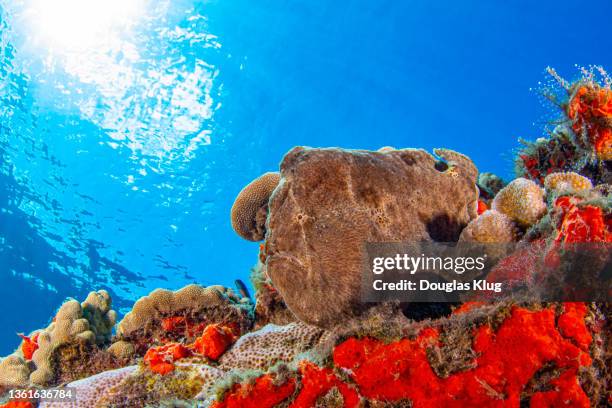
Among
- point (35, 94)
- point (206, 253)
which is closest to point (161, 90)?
point (35, 94)

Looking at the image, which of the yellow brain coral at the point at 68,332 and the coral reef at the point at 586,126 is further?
the yellow brain coral at the point at 68,332

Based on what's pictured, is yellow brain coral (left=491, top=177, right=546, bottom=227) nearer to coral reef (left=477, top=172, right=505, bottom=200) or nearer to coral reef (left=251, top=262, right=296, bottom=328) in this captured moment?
coral reef (left=477, top=172, right=505, bottom=200)

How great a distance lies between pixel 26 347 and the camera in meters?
6.06

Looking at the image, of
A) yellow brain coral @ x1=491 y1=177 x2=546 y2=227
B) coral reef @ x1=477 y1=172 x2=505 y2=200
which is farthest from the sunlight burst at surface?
yellow brain coral @ x1=491 y1=177 x2=546 y2=227

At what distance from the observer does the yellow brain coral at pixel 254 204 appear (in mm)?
5418

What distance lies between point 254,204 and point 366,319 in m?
2.86

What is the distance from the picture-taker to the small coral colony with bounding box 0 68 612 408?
8.04ft

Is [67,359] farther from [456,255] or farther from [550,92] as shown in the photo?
[550,92]

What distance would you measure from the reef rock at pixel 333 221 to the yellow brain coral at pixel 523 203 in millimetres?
976

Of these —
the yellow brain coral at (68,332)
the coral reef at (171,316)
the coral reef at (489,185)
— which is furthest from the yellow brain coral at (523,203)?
the yellow brain coral at (68,332)

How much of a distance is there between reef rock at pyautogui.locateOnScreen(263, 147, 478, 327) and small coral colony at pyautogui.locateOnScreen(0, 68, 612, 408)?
0.6 inches

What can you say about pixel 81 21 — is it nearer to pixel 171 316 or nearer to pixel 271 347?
pixel 171 316

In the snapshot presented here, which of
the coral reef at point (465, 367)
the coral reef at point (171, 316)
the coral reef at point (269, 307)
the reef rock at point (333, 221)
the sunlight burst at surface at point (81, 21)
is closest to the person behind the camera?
the coral reef at point (465, 367)

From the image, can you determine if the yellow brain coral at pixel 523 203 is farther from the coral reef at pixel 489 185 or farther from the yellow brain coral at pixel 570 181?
the coral reef at pixel 489 185
